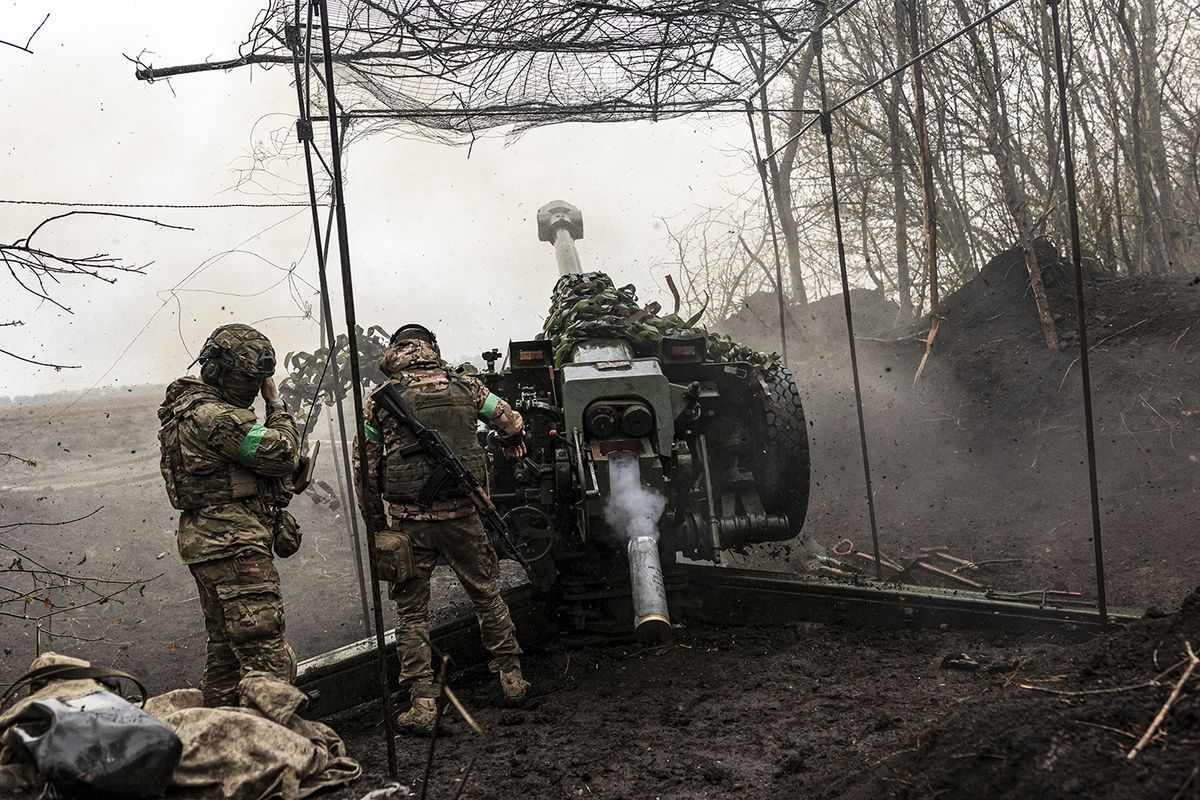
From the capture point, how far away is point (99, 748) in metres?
2.57

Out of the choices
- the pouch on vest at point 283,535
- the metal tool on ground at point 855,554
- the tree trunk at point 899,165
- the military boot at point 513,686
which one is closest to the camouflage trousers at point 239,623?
the pouch on vest at point 283,535

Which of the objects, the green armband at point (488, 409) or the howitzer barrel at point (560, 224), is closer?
the green armband at point (488, 409)

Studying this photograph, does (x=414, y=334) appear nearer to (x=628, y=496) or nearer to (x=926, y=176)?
(x=628, y=496)

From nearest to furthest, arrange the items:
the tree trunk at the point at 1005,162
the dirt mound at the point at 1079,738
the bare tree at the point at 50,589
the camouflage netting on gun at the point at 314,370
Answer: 1. the dirt mound at the point at 1079,738
2. the bare tree at the point at 50,589
3. the tree trunk at the point at 1005,162
4. the camouflage netting on gun at the point at 314,370

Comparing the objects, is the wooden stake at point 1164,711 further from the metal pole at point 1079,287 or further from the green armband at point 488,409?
the green armband at point 488,409

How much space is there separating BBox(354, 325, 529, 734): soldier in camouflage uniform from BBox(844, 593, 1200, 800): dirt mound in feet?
7.59

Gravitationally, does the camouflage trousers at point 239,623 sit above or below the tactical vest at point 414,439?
below

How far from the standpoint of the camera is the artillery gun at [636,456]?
5.12 metres

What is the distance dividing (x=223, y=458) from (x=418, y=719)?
1525 millimetres

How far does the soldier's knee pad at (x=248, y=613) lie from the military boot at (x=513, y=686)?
4.06 feet

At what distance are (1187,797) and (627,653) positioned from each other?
359 centimetres

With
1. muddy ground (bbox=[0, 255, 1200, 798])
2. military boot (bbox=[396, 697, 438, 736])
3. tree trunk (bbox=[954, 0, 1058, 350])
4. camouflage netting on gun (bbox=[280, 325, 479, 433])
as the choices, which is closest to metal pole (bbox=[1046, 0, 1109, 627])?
muddy ground (bbox=[0, 255, 1200, 798])

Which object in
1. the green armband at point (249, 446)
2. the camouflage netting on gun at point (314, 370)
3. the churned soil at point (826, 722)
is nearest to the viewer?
the churned soil at point (826, 722)

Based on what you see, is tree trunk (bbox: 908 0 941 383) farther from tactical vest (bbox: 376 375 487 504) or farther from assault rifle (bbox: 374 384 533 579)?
assault rifle (bbox: 374 384 533 579)
